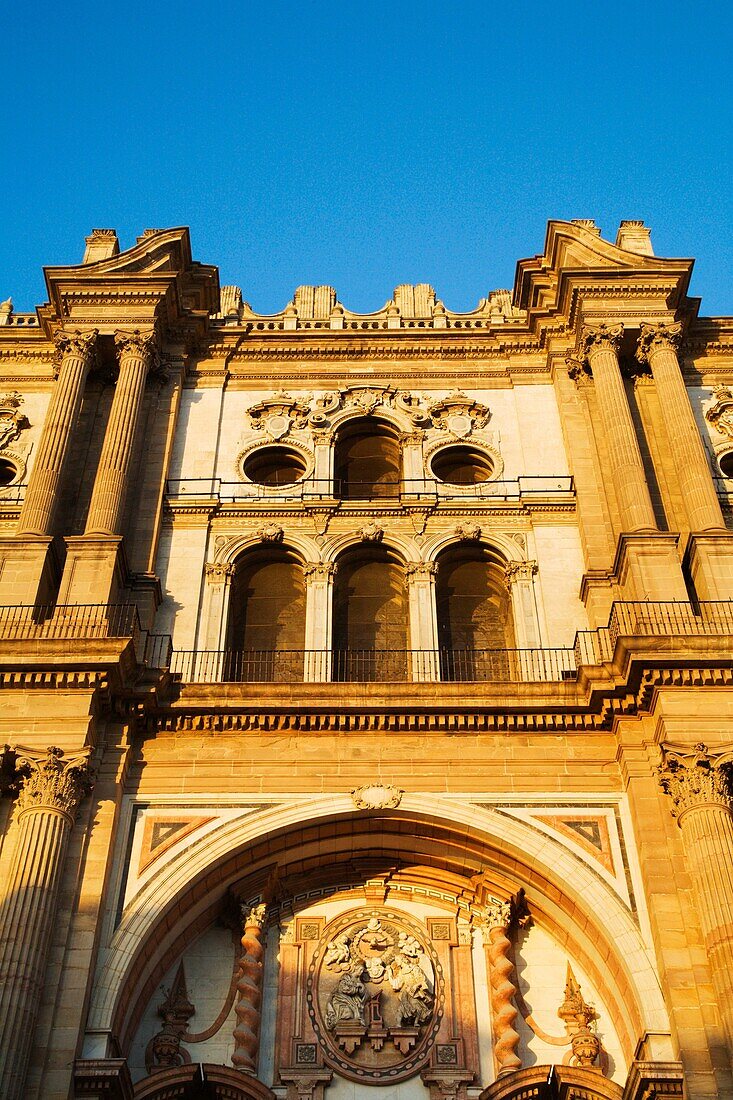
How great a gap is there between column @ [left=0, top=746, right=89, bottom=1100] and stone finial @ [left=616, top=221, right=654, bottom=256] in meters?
15.2

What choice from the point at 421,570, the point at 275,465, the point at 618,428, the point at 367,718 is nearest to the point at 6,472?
the point at 275,465

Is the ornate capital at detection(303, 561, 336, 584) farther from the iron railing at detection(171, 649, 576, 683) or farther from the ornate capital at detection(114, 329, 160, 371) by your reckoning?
the ornate capital at detection(114, 329, 160, 371)

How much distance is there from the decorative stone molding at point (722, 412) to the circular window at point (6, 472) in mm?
12613

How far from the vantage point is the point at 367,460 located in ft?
82.8

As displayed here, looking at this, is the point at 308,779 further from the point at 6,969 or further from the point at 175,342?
the point at 175,342

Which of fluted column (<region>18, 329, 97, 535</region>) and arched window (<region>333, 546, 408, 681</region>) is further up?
fluted column (<region>18, 329, 97, 535</region>)

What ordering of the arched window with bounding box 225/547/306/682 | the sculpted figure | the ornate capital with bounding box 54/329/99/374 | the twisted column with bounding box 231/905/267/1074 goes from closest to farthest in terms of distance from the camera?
1. the twisted column with bounding box 231/905/267/1074
2. the sculpted figure
3. the arched window with bounding box 225/547/306/682
4. the ornate capital with bounding box 54/329/99/374

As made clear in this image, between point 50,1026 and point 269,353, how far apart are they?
46.1 feet

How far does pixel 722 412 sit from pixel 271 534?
28.7ft

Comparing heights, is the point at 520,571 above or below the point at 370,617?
above

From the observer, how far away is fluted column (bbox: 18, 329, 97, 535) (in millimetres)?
21422

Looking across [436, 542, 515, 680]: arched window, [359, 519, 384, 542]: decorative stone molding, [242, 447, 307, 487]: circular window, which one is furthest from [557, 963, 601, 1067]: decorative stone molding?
[242, 447, 307, 487]: circular window

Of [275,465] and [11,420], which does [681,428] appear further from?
[11,420]

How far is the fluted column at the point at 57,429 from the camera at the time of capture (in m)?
21.4
